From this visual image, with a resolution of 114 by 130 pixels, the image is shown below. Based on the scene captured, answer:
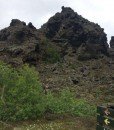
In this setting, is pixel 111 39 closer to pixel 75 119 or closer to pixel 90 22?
pixel 90 22

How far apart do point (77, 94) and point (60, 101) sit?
10299 mm

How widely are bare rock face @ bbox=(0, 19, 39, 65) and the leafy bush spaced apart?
74.4ft

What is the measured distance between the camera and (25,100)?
29.2 meters

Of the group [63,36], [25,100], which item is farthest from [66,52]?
[25,100]

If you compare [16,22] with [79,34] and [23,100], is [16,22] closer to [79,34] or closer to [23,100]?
[79,34]

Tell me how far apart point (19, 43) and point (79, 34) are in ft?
39.3

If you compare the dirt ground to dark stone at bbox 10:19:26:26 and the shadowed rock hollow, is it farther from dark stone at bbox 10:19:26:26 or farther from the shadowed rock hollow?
dark stone at bbox 10:19:26:26

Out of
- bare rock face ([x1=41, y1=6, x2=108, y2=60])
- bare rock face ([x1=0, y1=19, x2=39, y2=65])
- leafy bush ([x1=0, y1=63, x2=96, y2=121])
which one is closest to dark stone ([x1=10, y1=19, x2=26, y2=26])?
bare rock face ([x1=0, y1=19, x2=39, y2=65])

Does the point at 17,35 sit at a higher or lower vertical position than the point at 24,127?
higher

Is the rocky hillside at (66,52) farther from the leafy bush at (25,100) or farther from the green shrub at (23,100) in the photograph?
the green shrub at (23,100)

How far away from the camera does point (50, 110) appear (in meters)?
31.2

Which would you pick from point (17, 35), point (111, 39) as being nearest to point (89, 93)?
point (17, 35)

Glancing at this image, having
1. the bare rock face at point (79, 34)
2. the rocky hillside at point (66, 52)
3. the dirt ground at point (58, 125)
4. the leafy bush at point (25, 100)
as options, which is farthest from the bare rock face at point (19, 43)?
the dirt ground at point (58, 125)

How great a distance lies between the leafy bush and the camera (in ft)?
94.7
